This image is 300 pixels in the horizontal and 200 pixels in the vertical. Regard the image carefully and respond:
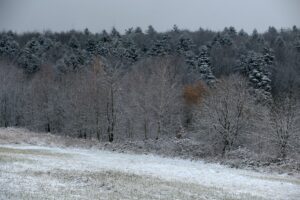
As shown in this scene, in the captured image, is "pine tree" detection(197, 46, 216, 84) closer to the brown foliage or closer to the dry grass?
the brown foliage

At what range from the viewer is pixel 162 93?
56.8 metres

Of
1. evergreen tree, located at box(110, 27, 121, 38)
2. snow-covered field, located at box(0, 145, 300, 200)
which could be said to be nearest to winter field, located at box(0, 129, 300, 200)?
snow-covered field, located at box(0, 145, 300, 200)

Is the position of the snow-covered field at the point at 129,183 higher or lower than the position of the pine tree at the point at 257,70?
lower

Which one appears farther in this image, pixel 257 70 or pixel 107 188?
pixel 257 70

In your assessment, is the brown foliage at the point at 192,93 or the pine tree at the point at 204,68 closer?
the brown foliage at the point at 192,93

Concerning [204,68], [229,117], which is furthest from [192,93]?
[229,117]

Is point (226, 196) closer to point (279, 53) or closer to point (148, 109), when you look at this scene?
point (148, 109)

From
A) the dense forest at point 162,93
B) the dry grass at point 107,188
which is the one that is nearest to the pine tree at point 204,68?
the dense forest at point 162,93

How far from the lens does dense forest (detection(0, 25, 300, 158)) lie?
1850 inches

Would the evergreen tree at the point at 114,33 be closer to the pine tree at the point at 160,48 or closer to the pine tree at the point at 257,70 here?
the pine tree at the point at 160,48

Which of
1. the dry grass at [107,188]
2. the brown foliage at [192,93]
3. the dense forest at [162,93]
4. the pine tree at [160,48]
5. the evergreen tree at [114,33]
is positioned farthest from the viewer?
the evergreen tree at [114,33]

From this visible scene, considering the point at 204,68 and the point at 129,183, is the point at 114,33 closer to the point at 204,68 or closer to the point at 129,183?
the point at 204,68

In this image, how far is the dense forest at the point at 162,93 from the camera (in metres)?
47.0

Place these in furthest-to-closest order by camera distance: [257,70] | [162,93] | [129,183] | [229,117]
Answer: [257,70] → [162,93] → [229,117] → [129,183]
